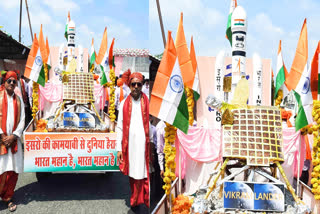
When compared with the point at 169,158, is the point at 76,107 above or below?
above

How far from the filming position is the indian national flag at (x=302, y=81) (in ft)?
12.5

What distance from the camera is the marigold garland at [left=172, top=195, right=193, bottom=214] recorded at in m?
3.69

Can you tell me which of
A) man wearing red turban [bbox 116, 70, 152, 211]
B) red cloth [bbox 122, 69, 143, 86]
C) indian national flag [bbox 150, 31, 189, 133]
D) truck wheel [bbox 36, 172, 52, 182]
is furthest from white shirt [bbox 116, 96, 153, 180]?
truck wheel [bbox 36, 172, 52, 182]

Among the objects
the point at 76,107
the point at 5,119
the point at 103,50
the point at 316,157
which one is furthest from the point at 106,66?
the point at 316,157

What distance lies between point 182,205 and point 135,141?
3.21 feet

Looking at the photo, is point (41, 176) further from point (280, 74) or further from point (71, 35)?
point (280, 74)

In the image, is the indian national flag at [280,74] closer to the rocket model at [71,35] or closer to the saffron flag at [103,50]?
the saffron flag at [103,50]

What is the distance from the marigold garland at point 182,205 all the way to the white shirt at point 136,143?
52cm

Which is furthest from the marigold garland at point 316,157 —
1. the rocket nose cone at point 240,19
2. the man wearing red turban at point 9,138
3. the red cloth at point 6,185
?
the red cloth at point 6,185

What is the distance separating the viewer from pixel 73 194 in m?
4.62

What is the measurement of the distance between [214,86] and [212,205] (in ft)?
14.7

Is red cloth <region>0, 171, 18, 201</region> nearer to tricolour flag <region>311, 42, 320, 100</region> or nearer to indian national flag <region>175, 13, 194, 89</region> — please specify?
indian national flag <region>175, 13, 194, 89</region>

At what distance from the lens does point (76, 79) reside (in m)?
6.38

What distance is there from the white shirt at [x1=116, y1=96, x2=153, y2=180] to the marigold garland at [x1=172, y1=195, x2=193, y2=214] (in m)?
0.52
